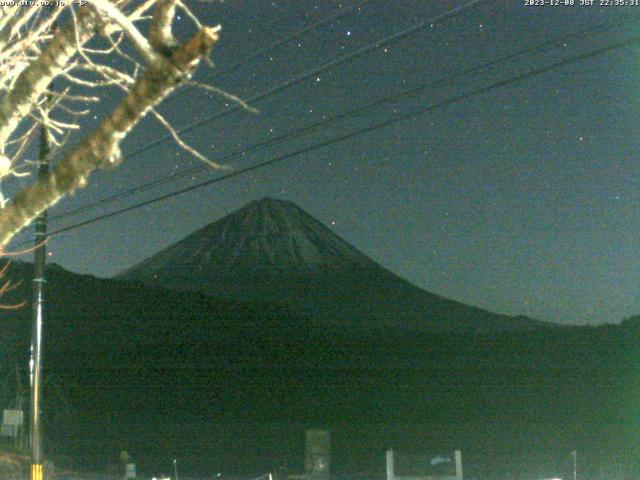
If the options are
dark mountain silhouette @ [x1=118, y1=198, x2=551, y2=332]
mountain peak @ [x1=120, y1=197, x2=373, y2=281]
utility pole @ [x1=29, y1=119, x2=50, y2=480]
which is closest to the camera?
utility pole @ [x1=29, y1=119, x2=50, y2=480]

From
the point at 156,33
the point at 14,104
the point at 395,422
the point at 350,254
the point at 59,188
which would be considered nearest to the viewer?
the point at 156,33

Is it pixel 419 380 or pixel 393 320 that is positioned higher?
pixel 393 320

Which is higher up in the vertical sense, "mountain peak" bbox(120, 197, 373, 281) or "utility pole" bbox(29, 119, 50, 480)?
"mountain peak" bbox(120, 197, 373, 281)

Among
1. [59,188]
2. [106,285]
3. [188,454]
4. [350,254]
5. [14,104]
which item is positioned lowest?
[188,454]

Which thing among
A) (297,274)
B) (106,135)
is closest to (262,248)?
(297,274)

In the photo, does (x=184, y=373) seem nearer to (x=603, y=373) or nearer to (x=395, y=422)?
(x=395, y=422)

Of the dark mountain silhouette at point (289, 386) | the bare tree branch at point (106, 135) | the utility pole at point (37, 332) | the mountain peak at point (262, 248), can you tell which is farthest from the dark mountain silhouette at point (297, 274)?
the bare tree branch at point (106, 135)

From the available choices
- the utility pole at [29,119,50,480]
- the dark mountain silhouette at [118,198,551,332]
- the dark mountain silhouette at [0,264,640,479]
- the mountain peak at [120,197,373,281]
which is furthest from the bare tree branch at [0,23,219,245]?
the mountain peak at [120,197,373,281]

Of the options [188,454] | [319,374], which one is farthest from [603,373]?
[188,454]

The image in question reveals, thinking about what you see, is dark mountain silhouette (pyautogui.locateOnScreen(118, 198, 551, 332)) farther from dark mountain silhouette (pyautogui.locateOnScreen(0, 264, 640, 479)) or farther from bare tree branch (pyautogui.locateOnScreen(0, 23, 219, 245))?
bare tree branch (pyautogui.locateOnScreen(0, 23, 219, 245))
